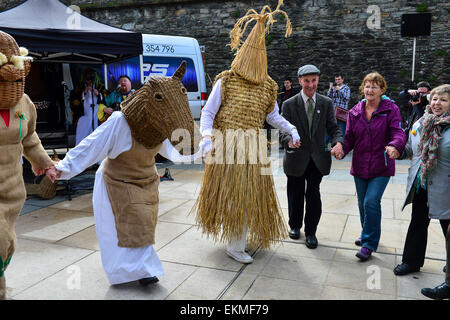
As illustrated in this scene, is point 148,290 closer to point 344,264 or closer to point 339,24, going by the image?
point 344,264

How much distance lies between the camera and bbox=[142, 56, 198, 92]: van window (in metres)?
8.81

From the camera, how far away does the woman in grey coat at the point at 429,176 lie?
9.67ft

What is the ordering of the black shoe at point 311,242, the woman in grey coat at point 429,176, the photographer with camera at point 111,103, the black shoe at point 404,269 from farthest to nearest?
the photographer with camera at point 111,103
the black shoe at point 311,242
the black shoe at point 404,269
the woman in grey coat at point 429,176

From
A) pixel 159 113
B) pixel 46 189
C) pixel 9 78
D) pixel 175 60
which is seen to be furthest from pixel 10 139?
pixel 175 60

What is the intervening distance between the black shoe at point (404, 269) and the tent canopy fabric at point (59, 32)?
483 centimetres

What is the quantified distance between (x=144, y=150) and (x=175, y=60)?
677 centimetres

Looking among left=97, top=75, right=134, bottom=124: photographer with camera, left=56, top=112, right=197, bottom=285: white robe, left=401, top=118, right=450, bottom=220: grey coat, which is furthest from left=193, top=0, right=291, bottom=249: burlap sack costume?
left=97, top=75, right=134, bottom=124: photographer with camera

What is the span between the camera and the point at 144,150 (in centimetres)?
281

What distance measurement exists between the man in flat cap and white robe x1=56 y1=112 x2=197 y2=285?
1221mm

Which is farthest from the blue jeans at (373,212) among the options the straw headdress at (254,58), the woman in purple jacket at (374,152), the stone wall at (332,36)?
the stone wall at (332,36)

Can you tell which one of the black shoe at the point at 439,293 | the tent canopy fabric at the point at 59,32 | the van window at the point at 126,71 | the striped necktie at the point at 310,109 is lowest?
the black shoe at the point at 439,293

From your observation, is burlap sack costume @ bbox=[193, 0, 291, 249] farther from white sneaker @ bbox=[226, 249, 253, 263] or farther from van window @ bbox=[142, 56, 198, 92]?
van window @ bbox=[142, 56, 198, 92]

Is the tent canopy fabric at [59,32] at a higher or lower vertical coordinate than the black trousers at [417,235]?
higher

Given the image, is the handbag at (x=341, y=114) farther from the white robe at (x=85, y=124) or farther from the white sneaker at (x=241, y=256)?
the white sneaker at (x=241, y=256)
